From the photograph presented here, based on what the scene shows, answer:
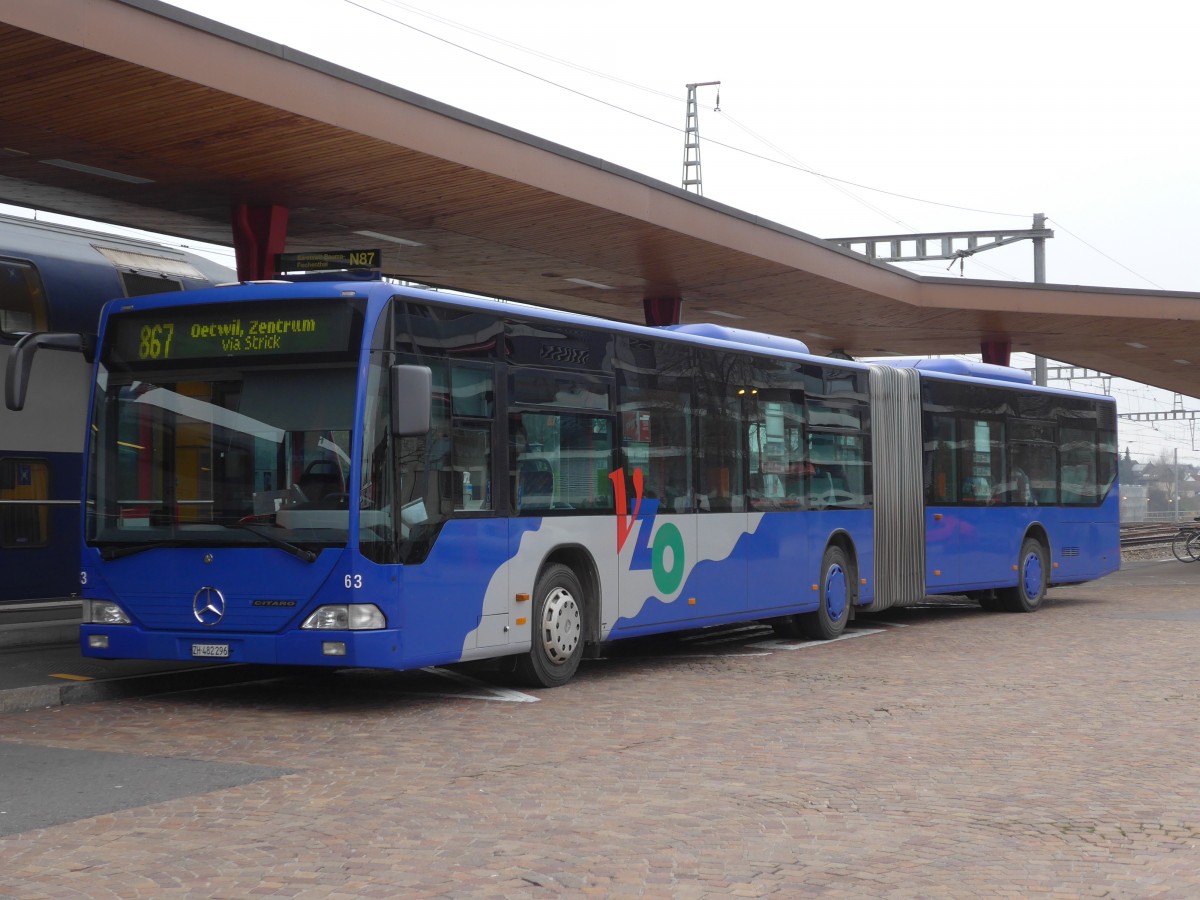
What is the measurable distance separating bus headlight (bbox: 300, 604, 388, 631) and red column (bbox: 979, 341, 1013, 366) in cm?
2496

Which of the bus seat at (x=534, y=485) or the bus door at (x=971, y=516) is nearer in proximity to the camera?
the bus seat at (x=534, y=485)

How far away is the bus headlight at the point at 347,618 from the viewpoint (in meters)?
10.4

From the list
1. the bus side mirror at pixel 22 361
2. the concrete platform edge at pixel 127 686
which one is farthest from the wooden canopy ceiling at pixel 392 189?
the concrete platform edge at pixel 127 686

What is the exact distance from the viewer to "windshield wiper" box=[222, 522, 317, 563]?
10.6 m

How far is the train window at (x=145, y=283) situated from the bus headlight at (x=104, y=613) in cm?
572

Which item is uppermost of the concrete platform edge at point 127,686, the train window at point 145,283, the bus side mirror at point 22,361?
the train window at point 145,283

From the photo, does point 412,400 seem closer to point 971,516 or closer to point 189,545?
point 189,545

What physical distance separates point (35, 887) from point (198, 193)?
487 inches

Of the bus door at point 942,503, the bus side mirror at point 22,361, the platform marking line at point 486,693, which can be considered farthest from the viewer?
the bus door at point 942,503

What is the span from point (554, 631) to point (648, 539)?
5.34 feet

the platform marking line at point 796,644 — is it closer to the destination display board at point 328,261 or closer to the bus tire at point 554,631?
the bus tire at point 554,631

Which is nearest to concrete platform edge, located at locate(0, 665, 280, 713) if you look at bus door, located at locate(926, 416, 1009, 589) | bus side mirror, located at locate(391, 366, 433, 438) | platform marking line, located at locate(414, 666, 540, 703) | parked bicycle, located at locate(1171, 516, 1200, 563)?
platform marking line, located at locate(414, 666, 540, 703)

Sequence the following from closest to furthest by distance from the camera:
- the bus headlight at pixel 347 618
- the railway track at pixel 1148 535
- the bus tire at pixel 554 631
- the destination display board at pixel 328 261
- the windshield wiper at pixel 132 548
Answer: the bus headlight at pixel 347 618
the windshield wiper at pixel 132 548
the destination display board at pixel 328 261
the bus tire at pixel 554 631
the railway track at pixel 1148 535

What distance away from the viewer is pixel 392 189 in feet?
56.6
